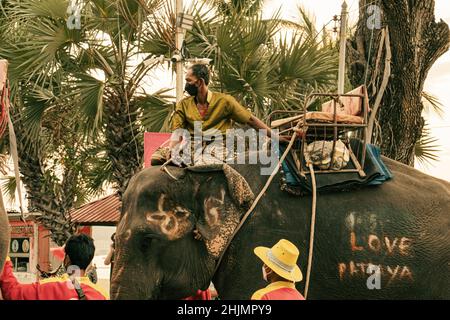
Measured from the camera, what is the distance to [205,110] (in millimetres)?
6996

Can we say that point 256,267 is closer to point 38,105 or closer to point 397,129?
point 397,129

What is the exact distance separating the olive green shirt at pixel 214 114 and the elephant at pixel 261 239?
1.71 feet

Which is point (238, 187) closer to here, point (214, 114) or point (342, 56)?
point (214, 114)

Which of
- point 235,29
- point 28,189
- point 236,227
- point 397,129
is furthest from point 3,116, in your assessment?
point 28,189

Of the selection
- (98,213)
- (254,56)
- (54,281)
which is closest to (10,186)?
(98,213)

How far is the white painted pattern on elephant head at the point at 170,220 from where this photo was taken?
6473mm

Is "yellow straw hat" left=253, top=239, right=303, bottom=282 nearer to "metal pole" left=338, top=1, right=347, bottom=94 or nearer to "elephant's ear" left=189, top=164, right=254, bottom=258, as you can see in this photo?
"elephant's ear" left=189, top=164, right=254, bottom=258

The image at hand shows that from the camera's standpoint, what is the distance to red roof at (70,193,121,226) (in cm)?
2081

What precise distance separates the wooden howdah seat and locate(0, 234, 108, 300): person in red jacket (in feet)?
5.94

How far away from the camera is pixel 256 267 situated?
6391mm

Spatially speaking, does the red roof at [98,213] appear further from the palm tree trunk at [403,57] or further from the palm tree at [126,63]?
the palm tree trunk at [403,57]

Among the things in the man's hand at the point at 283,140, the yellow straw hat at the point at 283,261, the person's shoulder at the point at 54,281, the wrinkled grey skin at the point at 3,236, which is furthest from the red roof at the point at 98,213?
the yellow straw hat at the point at 283,261

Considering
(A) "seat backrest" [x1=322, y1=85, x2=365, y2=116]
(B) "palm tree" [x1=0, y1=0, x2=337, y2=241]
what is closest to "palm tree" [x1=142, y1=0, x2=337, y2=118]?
(B) "palm tree" [x1=0, y1=0, x2=337, y2=241]
